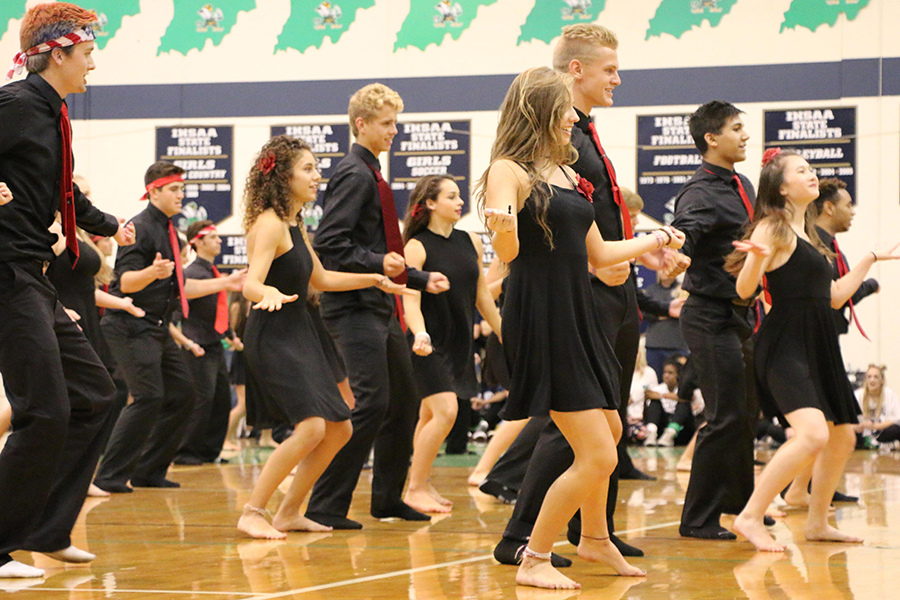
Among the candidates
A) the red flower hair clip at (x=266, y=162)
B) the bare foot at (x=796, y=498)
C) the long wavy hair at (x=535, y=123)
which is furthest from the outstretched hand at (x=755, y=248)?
the bare foot at (x=796, y=498)

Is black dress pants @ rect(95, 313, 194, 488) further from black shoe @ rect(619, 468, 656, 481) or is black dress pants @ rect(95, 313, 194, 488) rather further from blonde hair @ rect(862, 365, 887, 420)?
blonde hair @ rect(862, 365, 887, 420)

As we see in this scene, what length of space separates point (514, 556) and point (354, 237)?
177 cm

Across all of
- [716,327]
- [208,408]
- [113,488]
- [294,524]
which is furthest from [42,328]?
[208,408]

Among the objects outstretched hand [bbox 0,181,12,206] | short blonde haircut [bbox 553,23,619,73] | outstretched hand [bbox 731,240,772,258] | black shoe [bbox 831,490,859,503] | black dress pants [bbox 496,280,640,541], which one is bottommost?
black shoe [bbox 831,490,859,503]

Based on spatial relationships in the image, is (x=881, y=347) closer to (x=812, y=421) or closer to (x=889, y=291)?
(x=889, y=291)

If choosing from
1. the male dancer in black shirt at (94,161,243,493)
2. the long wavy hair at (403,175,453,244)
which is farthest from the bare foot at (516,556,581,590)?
the male dancer in black shirt at (94,161,243,493)

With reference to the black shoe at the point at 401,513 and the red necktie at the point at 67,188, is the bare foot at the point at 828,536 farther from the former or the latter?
the red necktie at the point at 67,188

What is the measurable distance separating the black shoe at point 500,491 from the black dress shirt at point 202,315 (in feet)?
10.9

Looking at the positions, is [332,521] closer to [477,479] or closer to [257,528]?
[257,528]

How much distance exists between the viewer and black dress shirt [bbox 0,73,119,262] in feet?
11.6

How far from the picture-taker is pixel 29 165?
3.59 meters

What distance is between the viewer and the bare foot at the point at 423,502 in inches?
221

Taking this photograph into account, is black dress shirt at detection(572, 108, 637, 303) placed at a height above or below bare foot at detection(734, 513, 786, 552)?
above

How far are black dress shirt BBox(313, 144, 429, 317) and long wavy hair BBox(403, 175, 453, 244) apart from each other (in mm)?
717
